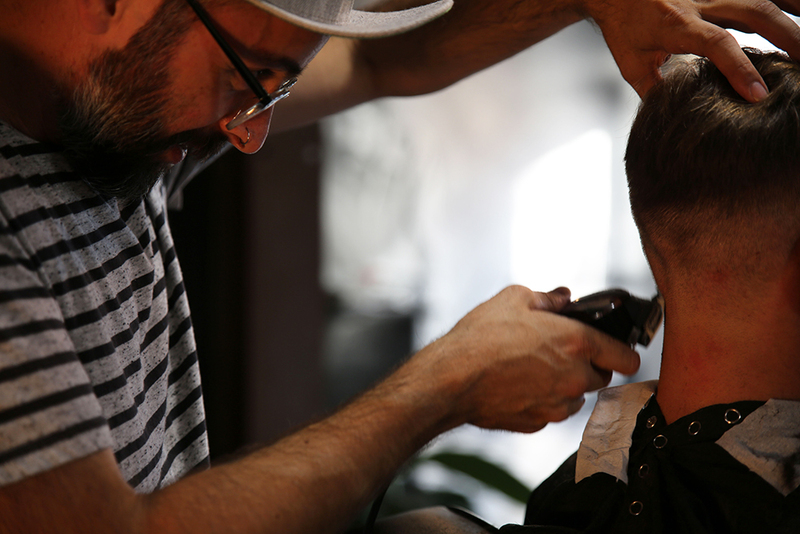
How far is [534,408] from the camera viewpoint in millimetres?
1116

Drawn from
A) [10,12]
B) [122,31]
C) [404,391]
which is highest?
[10,12]

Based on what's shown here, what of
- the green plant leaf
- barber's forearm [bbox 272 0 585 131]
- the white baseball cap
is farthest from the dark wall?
the white baseball cap

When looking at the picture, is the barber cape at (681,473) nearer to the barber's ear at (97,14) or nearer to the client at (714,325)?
the client at (714,325)

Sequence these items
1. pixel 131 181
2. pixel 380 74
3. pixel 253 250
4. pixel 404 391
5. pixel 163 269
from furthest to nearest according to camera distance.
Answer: pixel 253 250 < pixel 380 74 < pixel 163 269 < pixel 131 181 < pixel 404 391

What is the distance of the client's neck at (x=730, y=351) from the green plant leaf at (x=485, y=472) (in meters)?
1.71

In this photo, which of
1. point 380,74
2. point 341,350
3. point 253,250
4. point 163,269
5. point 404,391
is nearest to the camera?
point 404,391

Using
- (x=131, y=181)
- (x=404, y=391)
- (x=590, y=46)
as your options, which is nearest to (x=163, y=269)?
(x=131, y=181)

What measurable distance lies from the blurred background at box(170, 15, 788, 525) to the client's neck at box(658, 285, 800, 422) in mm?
2056

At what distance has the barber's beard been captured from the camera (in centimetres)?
108

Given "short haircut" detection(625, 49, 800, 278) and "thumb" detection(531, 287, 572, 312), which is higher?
"short haircut" detection(625, 49, 800, 278)

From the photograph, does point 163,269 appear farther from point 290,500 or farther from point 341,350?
point 341,350

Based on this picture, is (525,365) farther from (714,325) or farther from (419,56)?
(419,56)

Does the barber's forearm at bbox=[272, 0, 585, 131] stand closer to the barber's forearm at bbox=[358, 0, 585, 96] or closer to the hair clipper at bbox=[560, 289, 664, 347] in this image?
the barber's forearm at bbox=[358, 0, 585, 96]

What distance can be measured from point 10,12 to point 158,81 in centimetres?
26
